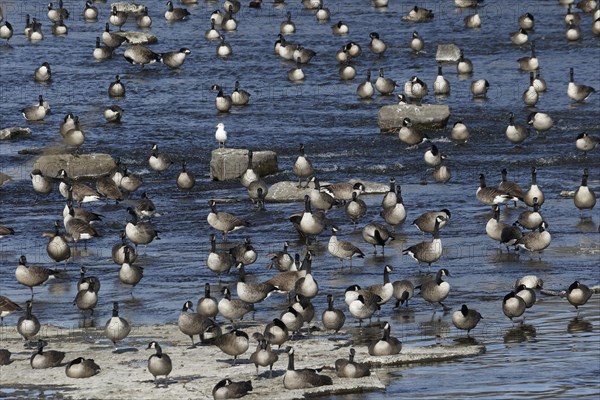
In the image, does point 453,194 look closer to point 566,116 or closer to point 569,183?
point 569,183

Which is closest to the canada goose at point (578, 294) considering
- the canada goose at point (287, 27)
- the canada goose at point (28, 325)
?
the canada goose at point (28, 325)

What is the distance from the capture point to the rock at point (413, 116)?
35.2 metres

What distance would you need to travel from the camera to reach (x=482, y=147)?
34.3m

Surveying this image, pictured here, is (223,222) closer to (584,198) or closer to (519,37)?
(584,198)

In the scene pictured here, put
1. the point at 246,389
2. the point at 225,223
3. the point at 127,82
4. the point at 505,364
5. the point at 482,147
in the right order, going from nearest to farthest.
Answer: the point at 246,389
the point at 505,364
the point at 225,223
the point at 482,147
the point at 127,82

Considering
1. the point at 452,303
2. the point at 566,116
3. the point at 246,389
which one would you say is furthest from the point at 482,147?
the point at 246,389

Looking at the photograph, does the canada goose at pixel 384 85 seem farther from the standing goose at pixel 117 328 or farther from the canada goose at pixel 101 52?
the standing goose at pixel 117 328

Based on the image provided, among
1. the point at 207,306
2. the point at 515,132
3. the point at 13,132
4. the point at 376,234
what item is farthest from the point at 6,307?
the point at 515,132

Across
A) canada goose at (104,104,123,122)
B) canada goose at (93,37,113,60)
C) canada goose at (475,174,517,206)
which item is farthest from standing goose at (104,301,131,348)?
canada goose at (93,37,113,60)

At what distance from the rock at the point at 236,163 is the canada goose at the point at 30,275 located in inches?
332

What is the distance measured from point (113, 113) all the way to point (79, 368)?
1892 centimetres

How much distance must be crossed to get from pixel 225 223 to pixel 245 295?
4937 millimetres

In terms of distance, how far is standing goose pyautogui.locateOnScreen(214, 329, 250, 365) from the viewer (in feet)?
62.6

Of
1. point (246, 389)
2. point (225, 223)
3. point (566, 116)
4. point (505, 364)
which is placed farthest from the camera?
A: point (566, 116)
